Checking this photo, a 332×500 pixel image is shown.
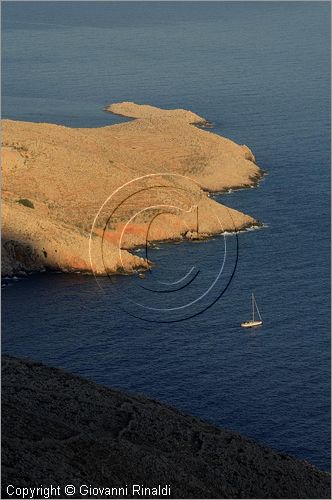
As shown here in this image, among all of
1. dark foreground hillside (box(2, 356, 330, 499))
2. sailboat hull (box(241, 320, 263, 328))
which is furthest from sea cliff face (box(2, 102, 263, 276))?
dark foreground hillside (box(2, 356, 330, 499))

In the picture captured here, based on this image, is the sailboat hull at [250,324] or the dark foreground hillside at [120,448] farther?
the sailboat hull at [250,324]

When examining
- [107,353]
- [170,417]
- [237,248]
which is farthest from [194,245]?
[170,417]

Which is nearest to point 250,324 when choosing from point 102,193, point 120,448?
point 120,448

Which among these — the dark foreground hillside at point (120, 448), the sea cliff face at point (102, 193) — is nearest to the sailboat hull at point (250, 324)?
the sea cliff face at point (102, 193)

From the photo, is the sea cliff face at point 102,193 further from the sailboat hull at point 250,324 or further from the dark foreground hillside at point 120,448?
the dark foreground hillside at point 120,448

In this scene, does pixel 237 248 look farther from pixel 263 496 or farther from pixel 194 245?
pixel 263 496

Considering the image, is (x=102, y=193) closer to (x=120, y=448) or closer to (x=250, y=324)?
(x=250, y=324)
